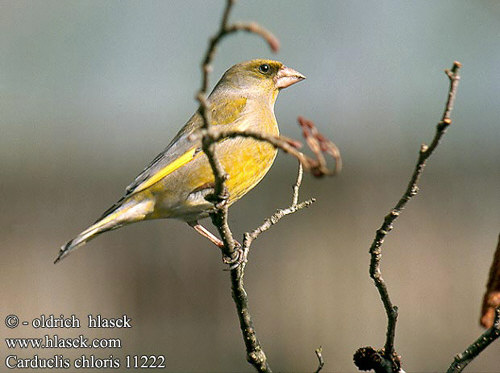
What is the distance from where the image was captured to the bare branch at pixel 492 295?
2.34m

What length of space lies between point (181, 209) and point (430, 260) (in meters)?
5.03

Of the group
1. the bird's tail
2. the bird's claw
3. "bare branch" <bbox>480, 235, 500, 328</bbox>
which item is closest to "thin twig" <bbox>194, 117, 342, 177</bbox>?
"bare branch" <bbox>480, 235, 500, 328</bbox>

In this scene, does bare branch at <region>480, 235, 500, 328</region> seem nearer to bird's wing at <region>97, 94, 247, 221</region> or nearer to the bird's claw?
the bird's claw

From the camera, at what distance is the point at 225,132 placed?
206 cm

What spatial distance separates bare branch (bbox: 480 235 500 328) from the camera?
2344mm

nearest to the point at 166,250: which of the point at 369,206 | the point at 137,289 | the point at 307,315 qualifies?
the point at 137,289

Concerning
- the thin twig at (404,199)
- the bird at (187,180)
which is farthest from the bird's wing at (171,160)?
the thin twig at (404,199)

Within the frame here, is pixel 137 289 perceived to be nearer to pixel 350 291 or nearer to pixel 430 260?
pixel 350 291

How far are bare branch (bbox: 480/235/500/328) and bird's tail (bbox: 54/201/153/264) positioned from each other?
2.07 m

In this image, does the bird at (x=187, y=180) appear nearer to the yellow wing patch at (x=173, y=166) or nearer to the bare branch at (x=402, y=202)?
the yellow wing patch at (x=173, y=166)

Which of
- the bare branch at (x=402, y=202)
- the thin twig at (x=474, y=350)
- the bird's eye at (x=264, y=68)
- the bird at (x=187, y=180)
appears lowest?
the thin twig at (x=474, y=350)

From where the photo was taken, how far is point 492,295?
7.75 ft

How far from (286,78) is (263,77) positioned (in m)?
0.16

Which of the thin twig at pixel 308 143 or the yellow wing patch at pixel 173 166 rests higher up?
the yellow wing patch at pixel 173 166
